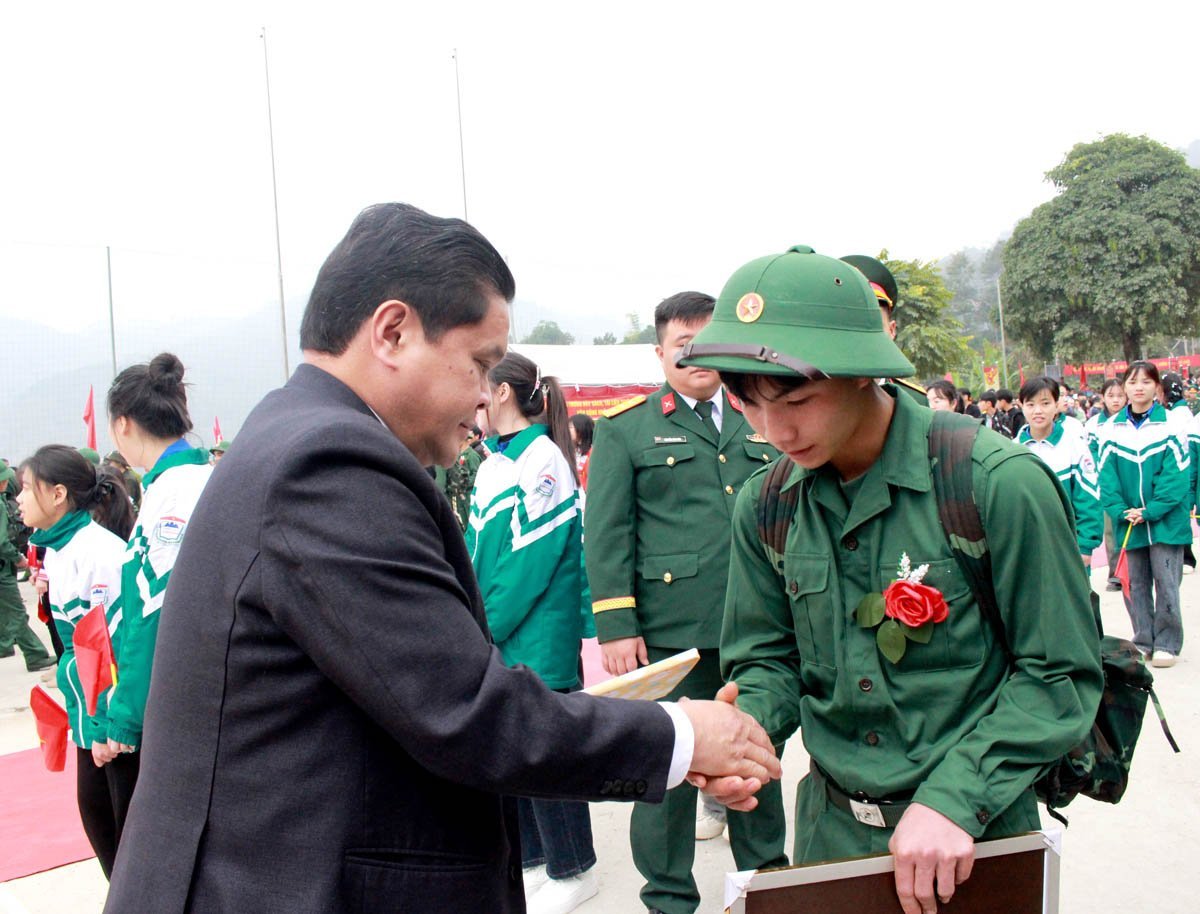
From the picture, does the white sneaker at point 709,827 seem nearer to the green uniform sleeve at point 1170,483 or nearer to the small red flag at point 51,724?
the small red flag at point 51,724

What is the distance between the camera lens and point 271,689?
1237mm

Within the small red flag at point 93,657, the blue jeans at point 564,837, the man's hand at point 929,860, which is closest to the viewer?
the man's hand at point 929,860

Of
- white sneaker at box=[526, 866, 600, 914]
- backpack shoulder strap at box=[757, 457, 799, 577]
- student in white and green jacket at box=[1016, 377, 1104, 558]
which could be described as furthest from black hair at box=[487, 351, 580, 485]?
student in white and green jacket at box=[1016, 377, 1104, 558]

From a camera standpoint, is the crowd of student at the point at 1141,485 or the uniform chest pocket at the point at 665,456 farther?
the crowd of student at the point at 1141,485

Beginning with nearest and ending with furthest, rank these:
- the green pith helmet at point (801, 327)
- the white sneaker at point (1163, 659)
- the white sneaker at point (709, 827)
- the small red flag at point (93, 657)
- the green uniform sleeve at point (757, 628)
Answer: the green pith helmet at point (801, 327) → the green uniform sleeve at point (757, 628) → the small red flag at point (93, 657) → the white sneaker at point (709, 827) → the white sneaker at point (1163, 659)

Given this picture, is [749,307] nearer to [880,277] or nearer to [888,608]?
[888,608]

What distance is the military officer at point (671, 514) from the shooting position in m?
3.36

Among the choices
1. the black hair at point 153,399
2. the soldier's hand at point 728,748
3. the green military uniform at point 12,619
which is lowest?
the green military uniform at point 12,619

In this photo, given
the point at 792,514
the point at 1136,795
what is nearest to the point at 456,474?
the point at 1136,795

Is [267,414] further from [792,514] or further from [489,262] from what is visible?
[792,514]

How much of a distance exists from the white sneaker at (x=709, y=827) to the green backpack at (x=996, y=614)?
2452 millimetres

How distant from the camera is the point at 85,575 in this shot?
3.57m

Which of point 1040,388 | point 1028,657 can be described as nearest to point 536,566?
point 1028,657

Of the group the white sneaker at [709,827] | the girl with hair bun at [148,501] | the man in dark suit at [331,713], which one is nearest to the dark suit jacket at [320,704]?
the man in dark suit at [331,713]
